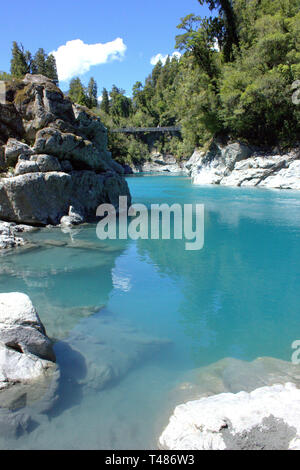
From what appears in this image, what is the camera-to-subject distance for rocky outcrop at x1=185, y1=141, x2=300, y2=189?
29150mm

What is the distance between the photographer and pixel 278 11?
32.1 meters

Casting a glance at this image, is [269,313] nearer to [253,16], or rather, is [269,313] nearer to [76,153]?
[76,153]

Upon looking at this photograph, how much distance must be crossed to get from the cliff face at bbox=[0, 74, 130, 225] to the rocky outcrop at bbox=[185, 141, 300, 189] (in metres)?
16.6

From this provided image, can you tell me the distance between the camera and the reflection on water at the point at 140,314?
4406 millimetres

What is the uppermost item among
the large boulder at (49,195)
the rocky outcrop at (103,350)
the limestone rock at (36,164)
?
the limestone rock at (36,164)

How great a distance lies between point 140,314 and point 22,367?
322cm

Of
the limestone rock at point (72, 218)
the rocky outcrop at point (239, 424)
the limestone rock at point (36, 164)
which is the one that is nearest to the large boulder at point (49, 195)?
the limestone rock at point (72, 218)

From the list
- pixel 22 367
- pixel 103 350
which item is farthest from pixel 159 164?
pixel 22 367

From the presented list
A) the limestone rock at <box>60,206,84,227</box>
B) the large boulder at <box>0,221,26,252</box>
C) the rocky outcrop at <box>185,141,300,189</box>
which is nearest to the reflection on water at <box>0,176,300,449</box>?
the large boulder at <box>0,221,26,252</box>

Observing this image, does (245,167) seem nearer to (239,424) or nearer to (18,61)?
(239,424)

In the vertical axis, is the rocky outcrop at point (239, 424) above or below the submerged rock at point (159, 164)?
below

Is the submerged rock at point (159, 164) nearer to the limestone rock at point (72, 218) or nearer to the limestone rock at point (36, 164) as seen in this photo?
the limestone rock at point (72, 218)

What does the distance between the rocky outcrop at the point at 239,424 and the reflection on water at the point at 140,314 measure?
426 millimetres

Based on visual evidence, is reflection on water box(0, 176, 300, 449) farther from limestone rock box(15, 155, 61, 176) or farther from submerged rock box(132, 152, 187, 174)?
submerged rock box(132, 152, 187, 174)
